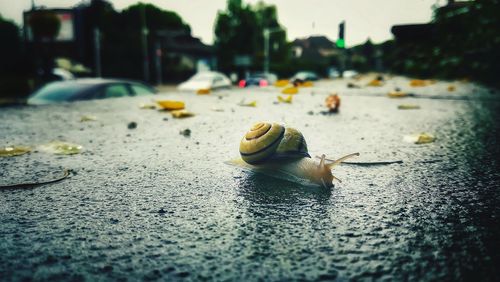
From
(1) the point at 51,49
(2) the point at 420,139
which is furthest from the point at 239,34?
(2) the point at 420,139

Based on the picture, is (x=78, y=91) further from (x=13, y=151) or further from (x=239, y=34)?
(x=239, y=34)

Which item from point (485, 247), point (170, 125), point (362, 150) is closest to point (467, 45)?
point (362, 150)

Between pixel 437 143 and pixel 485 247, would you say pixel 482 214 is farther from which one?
pixel 437 143

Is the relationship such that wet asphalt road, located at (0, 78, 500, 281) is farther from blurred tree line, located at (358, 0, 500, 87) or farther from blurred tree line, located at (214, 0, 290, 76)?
blurred tree line, located at (214, 0, 290, 76)

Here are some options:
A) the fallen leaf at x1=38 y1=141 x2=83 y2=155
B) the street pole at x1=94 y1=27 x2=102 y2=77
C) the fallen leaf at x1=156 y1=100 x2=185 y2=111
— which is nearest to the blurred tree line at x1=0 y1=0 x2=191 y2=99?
the street pole at x1=94 y1=27 x2=102 y2=77

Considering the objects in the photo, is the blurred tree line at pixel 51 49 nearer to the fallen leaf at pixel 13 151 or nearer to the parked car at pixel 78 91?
the parked car at pixel 78 91

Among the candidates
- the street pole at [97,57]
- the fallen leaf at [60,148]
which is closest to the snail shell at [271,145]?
the fallen leaf at [60,148]
